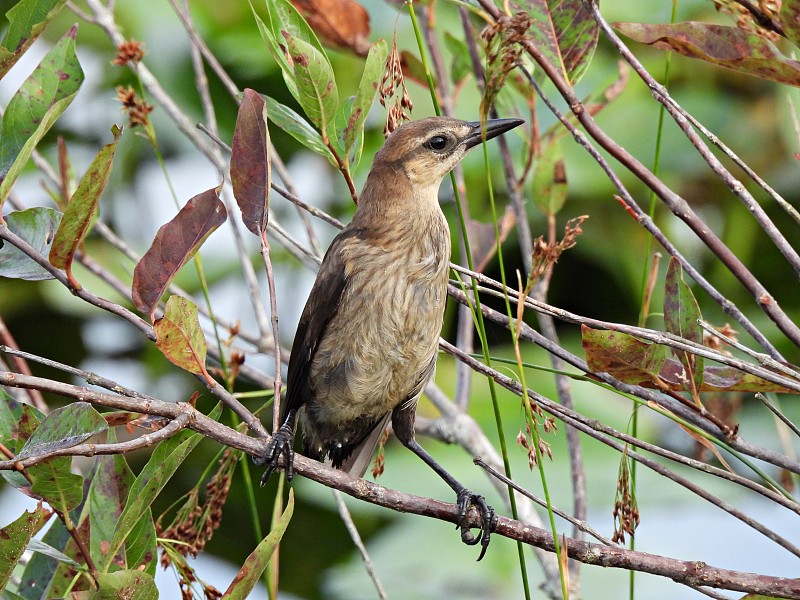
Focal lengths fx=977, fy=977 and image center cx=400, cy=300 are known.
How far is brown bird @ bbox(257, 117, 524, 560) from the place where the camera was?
2453mm

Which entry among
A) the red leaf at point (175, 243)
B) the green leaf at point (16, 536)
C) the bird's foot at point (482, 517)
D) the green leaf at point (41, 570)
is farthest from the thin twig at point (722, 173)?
the green leaf at point (41, 570)

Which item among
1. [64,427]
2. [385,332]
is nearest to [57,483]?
[64,427]

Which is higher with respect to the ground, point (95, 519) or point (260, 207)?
point (260, 207)

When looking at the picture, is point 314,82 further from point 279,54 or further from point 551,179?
point 551,179

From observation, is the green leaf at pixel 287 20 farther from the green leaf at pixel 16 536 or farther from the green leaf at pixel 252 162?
the green leaf at pixel 16 536

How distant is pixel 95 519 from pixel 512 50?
1105 millimetres

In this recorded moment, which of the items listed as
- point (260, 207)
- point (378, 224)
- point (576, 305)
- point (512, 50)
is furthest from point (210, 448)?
point (512, 50)

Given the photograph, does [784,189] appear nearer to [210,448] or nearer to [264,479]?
[210,448]

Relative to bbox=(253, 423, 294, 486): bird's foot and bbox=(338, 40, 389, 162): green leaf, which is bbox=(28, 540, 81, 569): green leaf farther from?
bbox=(338, 40, 389, 162): green leaf

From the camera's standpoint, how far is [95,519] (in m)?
1.78

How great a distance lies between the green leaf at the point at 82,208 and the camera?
1493 millimetres

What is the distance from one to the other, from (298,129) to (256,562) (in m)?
0.87

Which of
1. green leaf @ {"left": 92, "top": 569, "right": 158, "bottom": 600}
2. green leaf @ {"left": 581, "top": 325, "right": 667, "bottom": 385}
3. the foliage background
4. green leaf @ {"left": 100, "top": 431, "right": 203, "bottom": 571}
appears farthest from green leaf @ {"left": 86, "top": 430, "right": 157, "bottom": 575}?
the foliage background

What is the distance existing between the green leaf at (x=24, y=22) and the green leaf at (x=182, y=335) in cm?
49
